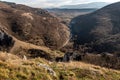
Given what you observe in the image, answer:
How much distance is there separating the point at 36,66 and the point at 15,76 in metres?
2.56

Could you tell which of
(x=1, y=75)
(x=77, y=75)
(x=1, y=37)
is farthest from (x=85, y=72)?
Result: (x=1, y=37)

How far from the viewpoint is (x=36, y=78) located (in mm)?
15984

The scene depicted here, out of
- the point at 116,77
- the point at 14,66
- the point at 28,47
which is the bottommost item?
the point at 28,47

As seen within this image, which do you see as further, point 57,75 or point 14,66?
point 57,75

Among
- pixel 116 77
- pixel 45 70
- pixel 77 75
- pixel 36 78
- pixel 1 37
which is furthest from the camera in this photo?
pixel 1 37

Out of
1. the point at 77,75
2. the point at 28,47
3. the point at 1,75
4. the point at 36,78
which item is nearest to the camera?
the point at 1,75

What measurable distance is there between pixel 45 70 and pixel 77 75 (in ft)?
10.2

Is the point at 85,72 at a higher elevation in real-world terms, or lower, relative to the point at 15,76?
lower

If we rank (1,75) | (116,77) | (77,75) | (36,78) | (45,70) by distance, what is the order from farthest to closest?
1. (116,77)
2. (77,75)
3. (45,70)
4. (36,78)
5. (1,75)

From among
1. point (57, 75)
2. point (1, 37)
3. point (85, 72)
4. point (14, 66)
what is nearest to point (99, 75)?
point (85, 72)

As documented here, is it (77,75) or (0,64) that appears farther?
(77,75)

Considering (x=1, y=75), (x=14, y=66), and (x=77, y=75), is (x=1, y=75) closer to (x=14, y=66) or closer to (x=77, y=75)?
(x=14, y=66)

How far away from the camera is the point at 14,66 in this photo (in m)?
16.2

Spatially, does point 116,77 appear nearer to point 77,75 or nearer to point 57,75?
point 77,75
